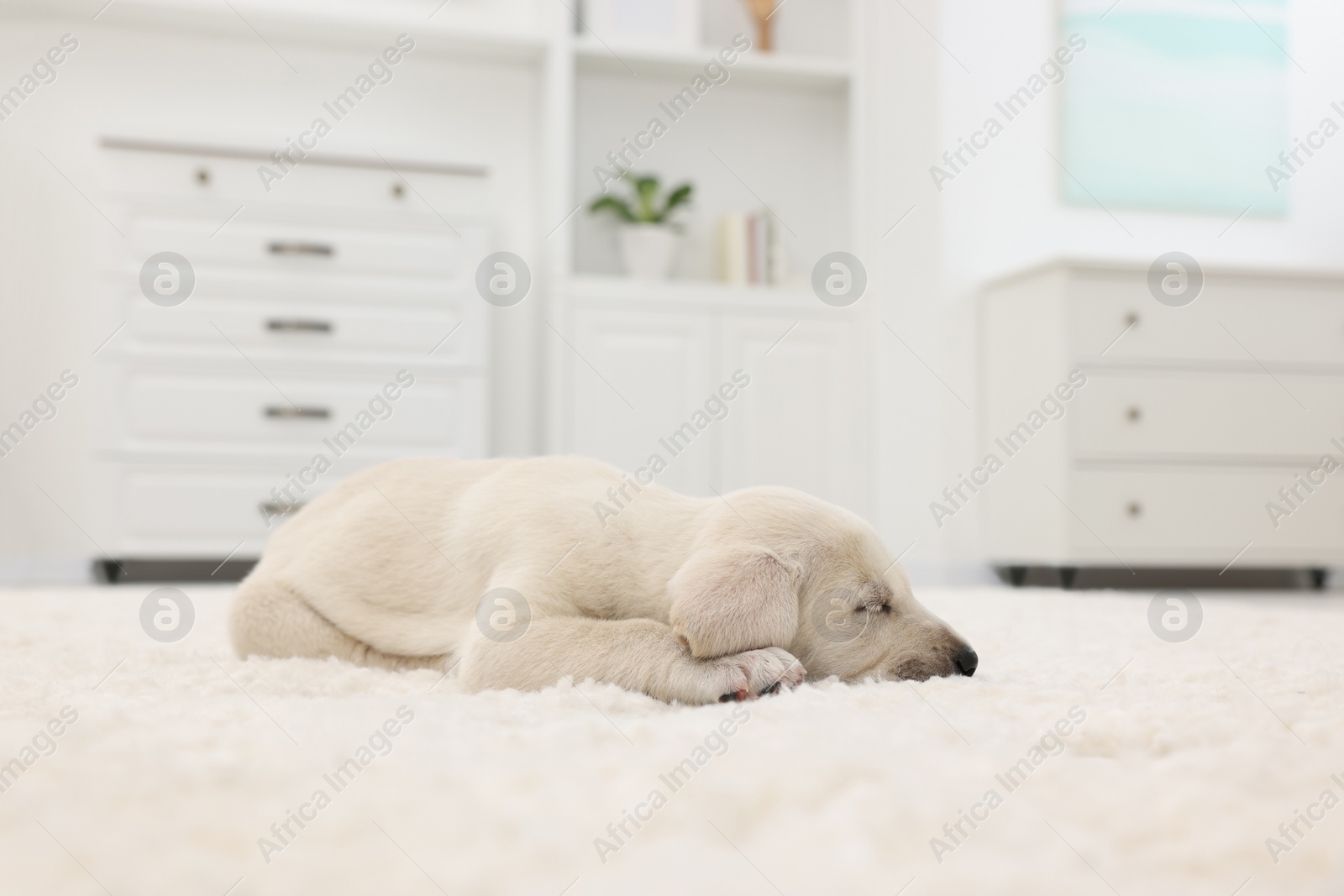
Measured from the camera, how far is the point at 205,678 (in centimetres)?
134

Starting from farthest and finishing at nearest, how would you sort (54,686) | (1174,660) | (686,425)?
(686,425)
(1174,660)
(54,686)

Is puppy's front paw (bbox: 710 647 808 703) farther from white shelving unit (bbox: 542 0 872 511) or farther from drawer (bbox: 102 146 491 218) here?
drawer (bbox: 102 146 491 218)

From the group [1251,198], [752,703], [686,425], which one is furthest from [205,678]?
[1251,198]

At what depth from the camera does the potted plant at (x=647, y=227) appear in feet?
14.3

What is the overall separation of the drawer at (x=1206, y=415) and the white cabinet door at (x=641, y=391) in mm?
1541

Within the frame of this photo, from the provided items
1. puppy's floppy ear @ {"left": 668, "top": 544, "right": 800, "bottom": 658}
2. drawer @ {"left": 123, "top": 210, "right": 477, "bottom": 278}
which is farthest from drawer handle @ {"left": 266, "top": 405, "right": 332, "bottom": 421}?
puppy's floppy ear @ {"left": 668, "top": 544, "right": 800, "bottom": 658}

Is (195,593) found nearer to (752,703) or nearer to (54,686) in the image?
(54,686)

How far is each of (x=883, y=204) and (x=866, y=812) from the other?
13.8 feet

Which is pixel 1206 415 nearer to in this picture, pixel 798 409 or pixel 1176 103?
pixel 798 409

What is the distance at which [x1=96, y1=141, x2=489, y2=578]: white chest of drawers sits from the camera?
3.78m

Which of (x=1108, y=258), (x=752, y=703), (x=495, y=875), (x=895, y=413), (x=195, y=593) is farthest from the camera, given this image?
(x=895, y=413)

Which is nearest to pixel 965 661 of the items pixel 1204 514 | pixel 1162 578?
pixel 1204 514

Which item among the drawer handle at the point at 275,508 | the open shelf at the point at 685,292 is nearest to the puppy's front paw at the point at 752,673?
the drawer handle at the point at 275,508

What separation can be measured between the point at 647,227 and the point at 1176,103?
2.90 metres
